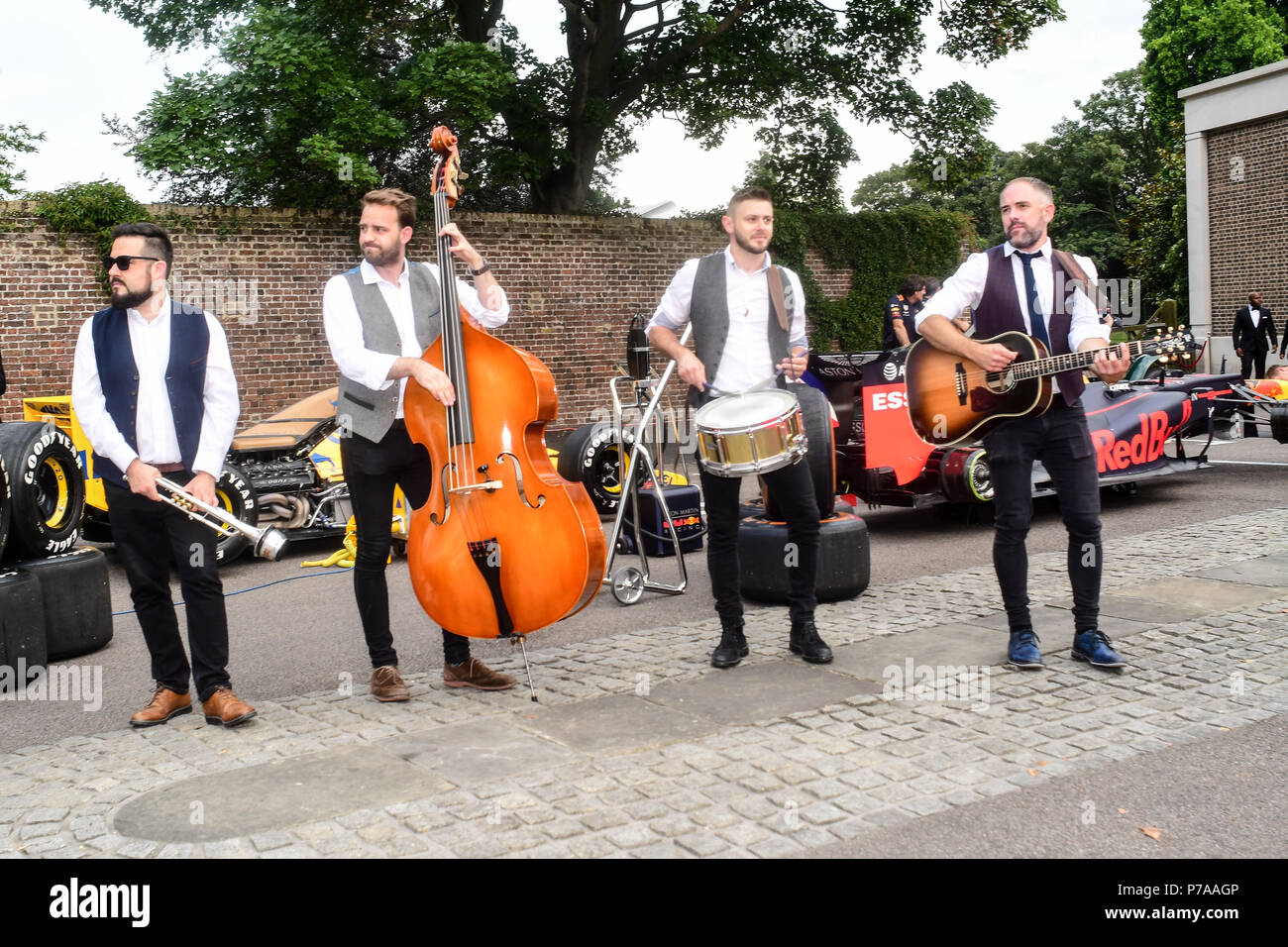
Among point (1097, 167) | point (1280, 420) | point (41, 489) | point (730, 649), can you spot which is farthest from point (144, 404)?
point (1097, 167)

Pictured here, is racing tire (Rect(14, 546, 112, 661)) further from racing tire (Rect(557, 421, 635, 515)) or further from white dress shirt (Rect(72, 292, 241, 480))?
racing tire (Rect(557, 421, 635, 515))

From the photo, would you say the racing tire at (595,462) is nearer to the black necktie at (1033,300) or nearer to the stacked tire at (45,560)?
the stacked tire at (45,560)

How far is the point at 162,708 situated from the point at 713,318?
9.57 ft

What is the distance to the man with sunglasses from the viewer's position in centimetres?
473

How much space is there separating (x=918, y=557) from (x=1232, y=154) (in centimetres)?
2367

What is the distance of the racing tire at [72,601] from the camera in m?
6.18

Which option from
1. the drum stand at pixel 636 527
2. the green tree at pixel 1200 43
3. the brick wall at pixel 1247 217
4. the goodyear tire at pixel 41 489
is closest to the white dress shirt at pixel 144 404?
the goodyear tire at pixel 41 489

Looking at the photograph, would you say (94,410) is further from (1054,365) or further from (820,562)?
(1054,365)

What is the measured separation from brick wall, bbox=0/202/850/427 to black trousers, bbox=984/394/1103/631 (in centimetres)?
1273

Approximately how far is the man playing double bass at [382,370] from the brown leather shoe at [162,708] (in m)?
0.77

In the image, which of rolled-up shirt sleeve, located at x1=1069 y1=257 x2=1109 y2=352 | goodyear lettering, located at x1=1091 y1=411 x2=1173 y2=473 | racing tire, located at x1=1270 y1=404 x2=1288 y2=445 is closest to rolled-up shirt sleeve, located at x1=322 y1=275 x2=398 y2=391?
rolled-up shirt sleeve, located at x1=1069 y1=257 x2=1109 y2=352
